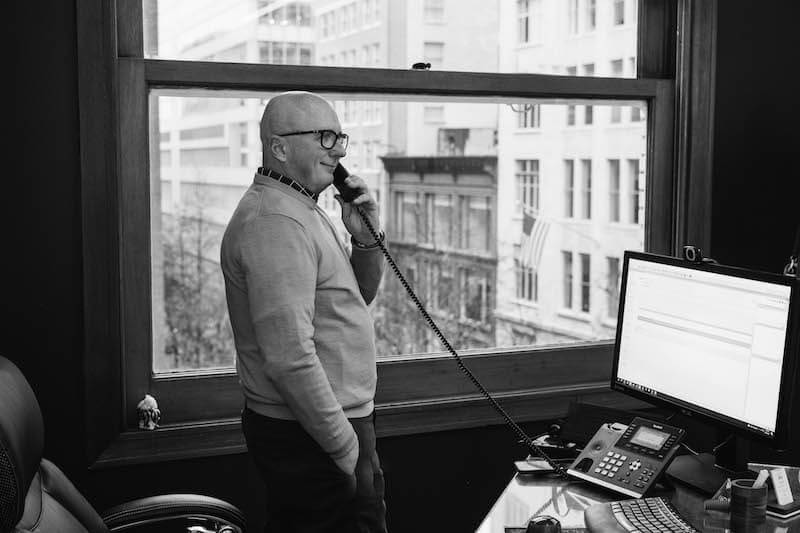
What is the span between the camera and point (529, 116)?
292 cm

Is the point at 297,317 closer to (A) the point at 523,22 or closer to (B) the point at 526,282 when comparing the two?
(B) the point at 526,282

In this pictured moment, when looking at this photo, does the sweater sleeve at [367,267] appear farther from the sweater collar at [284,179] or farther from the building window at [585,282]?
the building window at [585,282]

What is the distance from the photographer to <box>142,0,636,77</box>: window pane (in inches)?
99.3

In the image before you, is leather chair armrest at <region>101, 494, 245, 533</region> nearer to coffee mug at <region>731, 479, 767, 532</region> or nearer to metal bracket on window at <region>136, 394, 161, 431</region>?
metal bracket on window at <region>136, 394, 161, 431</region>

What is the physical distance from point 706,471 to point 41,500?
1444mm

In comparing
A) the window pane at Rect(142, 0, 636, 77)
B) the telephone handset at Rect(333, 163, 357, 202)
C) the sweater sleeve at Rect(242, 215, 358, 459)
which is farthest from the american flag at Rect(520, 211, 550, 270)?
the sweater sleeve at Rect(242, 215, 358, 459)

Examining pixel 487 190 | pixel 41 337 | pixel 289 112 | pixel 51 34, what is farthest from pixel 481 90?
pixel 41 337

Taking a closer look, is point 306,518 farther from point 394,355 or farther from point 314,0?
point 314,0

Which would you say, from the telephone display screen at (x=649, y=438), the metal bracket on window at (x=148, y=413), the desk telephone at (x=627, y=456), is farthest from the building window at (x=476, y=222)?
the metal bracket on window at (x=148, y=413)

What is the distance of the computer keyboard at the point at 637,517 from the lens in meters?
1.71

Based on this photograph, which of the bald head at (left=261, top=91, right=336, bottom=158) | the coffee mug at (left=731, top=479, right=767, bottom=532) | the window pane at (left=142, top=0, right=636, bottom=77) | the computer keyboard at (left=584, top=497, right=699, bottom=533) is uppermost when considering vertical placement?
the window pane at (left=142, top=0, right=636, bottom=77)

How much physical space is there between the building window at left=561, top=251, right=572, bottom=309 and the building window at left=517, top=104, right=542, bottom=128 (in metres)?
0.45

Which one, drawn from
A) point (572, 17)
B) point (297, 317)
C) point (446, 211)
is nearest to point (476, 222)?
point (446, 211)

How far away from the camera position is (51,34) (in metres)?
2.29
